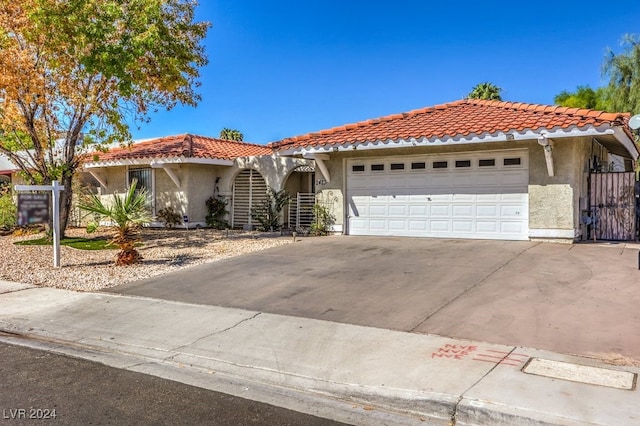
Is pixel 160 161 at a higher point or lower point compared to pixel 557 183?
higher

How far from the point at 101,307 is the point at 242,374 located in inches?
154

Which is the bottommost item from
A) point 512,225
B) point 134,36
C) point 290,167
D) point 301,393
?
point 301,393

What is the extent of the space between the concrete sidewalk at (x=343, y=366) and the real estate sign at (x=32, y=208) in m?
3.82

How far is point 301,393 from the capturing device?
4.96 m

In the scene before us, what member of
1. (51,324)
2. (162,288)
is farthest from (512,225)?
(51,324)

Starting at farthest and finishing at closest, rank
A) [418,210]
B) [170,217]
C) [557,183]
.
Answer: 1. [170,217]
2. [418,210]
3. [557,183]

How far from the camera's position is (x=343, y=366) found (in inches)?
212

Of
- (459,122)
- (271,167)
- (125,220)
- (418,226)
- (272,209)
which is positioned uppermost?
(459,122)

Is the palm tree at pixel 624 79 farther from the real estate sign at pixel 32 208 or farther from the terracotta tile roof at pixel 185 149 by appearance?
the real estate sign at pixel 32 208

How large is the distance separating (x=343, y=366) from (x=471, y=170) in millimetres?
9572

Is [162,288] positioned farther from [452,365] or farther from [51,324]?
[452,365]

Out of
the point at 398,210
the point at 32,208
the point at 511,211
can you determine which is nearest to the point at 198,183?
the point at 398,210

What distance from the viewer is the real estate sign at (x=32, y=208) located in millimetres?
11195

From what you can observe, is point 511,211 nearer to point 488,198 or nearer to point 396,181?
point 488,198
